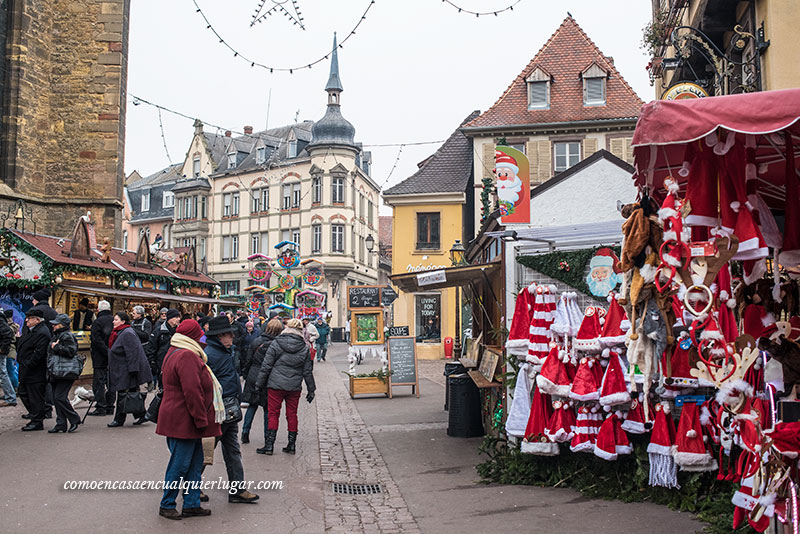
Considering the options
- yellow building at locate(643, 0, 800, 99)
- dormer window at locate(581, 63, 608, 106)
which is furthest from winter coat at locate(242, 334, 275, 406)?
dormer window at locate(581, 63, 608, 106)

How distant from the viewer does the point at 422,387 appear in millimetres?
19406

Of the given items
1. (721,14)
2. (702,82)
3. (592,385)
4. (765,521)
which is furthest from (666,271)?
(702,82)

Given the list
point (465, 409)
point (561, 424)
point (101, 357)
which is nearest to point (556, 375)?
point (561, 424)

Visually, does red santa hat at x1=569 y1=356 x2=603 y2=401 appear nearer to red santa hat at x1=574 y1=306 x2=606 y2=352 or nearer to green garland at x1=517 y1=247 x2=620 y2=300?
red santa hat at x1=574 y1=306 x2=606 y2=352

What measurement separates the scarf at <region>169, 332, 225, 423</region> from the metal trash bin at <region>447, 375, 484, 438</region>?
4.97 meters

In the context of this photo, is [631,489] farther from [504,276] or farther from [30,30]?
[30,30]

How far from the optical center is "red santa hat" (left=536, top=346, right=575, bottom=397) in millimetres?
7832

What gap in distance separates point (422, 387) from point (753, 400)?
14958 mm

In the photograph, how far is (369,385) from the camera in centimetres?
1700

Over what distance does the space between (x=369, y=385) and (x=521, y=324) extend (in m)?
8.94

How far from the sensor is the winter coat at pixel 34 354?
35.3 ft

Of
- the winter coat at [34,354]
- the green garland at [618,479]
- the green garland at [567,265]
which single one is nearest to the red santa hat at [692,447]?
the green garland at [618,479]

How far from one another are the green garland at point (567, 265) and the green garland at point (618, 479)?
1.77 metres

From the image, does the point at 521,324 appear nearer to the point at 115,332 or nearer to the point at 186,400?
the point at 186,400
